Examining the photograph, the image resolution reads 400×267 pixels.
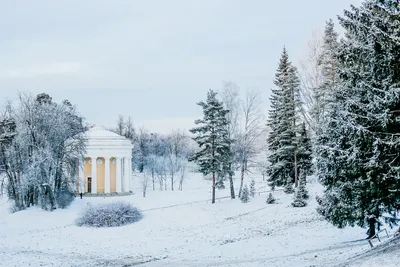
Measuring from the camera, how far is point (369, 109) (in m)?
13.6

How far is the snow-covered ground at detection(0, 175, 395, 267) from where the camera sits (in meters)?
18.8

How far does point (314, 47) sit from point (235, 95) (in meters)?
8.82

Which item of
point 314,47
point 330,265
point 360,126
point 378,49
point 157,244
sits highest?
point 314,47

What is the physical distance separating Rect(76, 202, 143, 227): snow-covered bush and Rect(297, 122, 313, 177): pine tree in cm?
1431

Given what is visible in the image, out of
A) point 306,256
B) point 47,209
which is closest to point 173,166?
point 47,209

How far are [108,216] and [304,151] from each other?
16990 mm

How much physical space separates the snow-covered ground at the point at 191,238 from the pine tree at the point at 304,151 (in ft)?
6.31

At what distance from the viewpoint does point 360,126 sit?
12898 millimetres

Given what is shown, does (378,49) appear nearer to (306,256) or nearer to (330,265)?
(330,265)

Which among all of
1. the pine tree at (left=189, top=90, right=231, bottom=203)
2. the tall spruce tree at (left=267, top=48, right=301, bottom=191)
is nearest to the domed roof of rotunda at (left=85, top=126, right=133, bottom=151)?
the pine tree at (left=189, top=90, right=231, bottom=203)

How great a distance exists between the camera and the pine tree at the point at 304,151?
35016mm

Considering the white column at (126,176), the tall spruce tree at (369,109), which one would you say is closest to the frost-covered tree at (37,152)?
the white column at (126,176)

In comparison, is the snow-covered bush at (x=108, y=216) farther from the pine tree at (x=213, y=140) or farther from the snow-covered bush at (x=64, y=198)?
the pine tree at (x=213, y=140)

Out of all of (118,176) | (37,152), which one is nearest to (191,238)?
(37,152)
